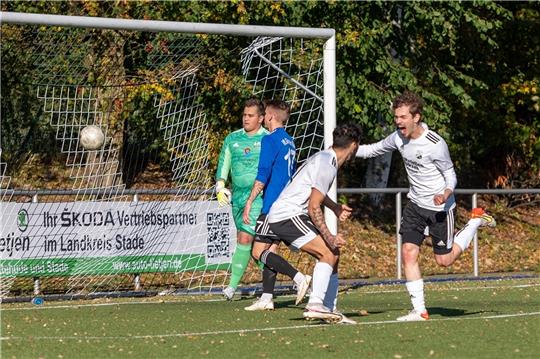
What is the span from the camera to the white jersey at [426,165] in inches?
442

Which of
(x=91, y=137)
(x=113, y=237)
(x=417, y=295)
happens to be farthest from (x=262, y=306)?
(x=113, y=237)

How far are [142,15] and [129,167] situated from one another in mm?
4833

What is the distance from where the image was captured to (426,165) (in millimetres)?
11281

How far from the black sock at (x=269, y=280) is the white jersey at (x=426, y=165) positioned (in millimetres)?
2110

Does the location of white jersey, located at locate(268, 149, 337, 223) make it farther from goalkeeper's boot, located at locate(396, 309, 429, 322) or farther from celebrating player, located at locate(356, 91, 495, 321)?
goalkeeper's boot, located at locate(396, 309, 429, 322)

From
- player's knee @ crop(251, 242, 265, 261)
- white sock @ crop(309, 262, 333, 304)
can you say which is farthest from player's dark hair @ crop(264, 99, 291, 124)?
white sock @ crop(309, 262, 333, 304)

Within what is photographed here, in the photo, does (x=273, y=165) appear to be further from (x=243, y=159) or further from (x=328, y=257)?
(x=328, y=257)

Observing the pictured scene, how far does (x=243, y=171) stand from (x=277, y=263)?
1583 millimetres

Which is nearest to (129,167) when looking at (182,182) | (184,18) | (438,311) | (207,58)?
(182,182)

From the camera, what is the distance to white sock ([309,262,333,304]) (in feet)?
34.4

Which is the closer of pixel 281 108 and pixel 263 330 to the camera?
pixel 263 330

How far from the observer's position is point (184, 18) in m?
21.7

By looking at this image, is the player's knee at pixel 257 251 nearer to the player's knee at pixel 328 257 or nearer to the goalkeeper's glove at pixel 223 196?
the goalkeeper's glove at pixel 223 196

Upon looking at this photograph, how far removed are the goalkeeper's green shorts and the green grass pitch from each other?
805 millimetres
